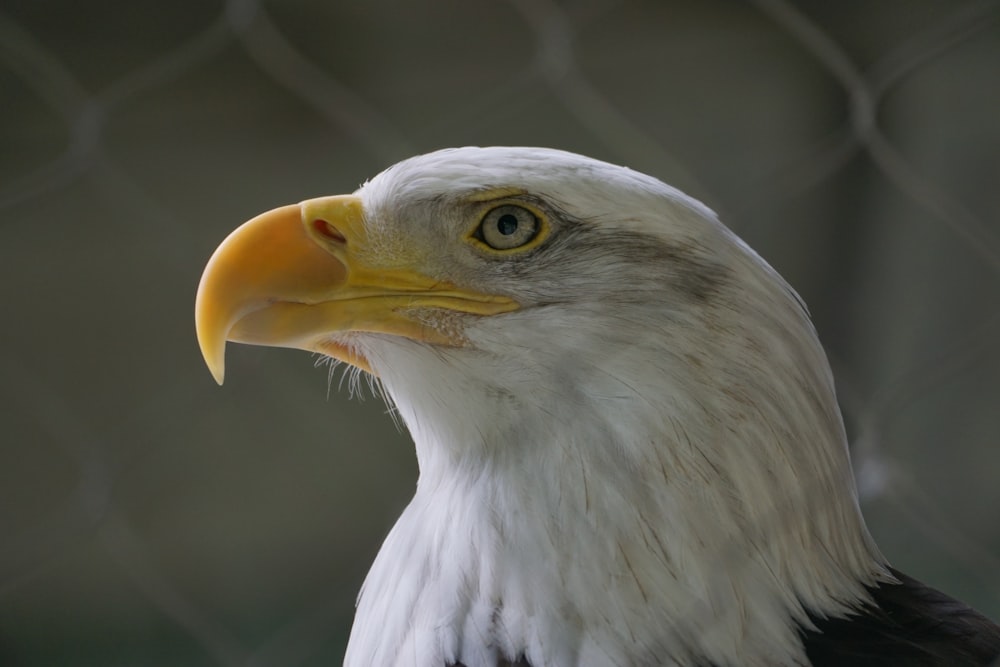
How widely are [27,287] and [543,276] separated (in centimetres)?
217

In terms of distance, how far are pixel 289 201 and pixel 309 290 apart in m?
1.78

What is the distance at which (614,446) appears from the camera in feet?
3.21

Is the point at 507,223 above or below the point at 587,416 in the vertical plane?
above

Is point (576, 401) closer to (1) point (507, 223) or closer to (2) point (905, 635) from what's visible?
(1) point (507, 223)

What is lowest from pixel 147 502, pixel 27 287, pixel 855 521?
pixel 855 521

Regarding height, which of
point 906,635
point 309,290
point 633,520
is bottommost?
point 906,635

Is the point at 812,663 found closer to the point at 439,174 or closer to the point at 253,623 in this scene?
the point at 439,174

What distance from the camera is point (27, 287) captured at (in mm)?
2836

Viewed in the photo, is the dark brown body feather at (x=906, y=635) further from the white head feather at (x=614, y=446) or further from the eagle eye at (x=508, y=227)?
the eagle eye at (x=508, y=227)

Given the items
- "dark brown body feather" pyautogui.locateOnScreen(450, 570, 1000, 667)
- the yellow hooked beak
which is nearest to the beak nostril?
the yellow hooked beak

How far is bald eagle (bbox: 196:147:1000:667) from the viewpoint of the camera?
0.95 metres

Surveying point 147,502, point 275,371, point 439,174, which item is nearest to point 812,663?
point 439,174

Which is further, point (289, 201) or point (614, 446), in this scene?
point (289, 201)

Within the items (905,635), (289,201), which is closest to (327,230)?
(905,635)
